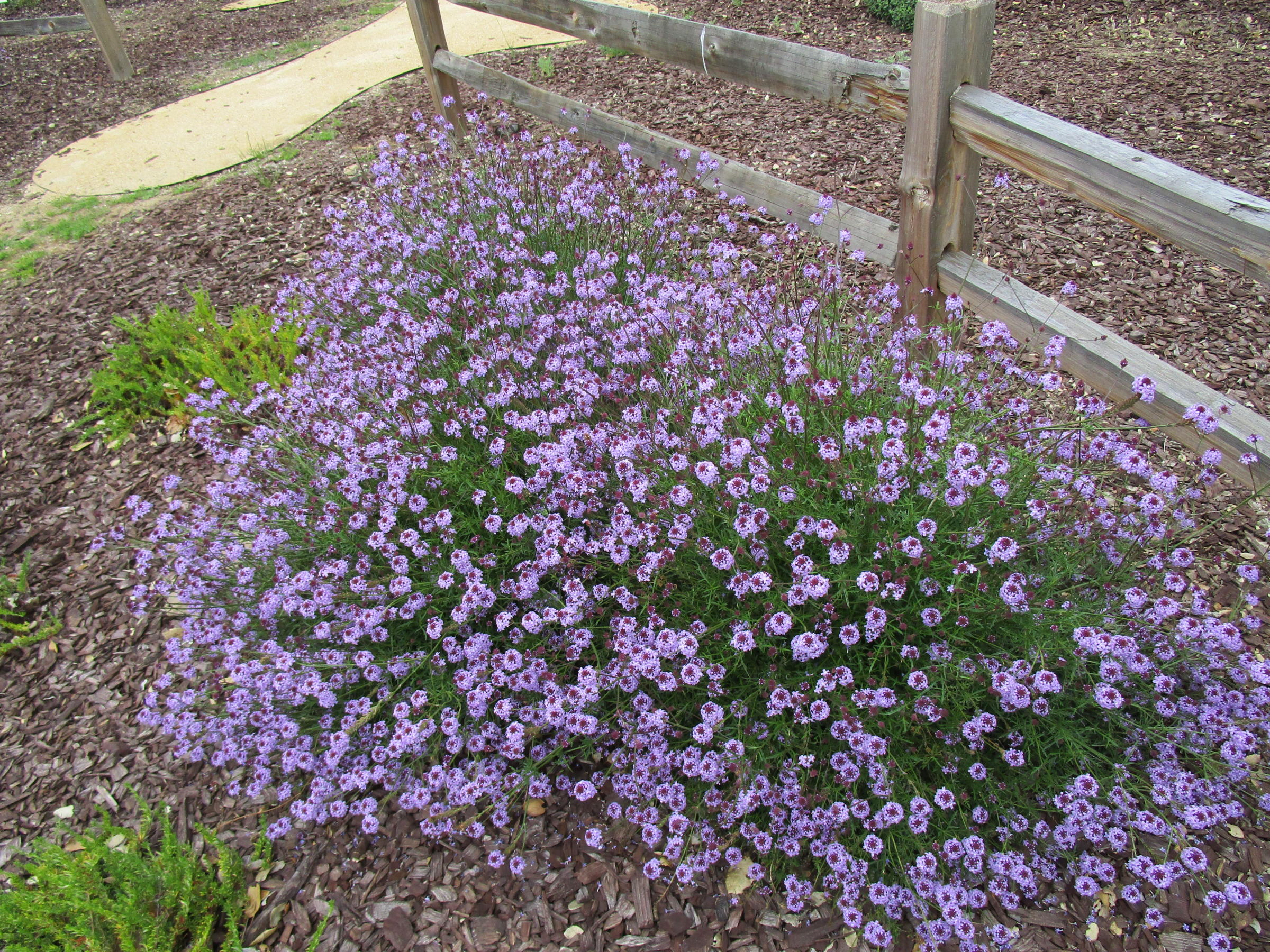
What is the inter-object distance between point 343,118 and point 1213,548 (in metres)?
8.31

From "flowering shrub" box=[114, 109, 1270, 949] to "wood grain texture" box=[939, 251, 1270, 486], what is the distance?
0.22 m

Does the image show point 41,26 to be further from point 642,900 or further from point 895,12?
point 642,900

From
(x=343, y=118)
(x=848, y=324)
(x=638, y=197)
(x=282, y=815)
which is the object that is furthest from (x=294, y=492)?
(x=343, y=118)

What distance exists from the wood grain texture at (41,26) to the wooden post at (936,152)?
1507cm

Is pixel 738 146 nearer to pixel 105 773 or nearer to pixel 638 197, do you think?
pixel 638 197

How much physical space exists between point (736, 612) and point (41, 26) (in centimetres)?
1655

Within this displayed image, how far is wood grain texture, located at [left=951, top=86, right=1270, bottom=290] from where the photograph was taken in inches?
90.7

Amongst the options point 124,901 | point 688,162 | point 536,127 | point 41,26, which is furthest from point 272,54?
point 124,901

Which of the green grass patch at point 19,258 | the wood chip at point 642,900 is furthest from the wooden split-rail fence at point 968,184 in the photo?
the green grass patch at point 19,258

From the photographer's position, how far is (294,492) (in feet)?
10.7

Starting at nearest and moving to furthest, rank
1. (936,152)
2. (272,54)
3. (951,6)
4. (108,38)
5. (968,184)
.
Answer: (951,6) → (936,152) → (968,184) → (108,38) → (272,54)

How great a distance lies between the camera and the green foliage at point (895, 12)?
8.16m

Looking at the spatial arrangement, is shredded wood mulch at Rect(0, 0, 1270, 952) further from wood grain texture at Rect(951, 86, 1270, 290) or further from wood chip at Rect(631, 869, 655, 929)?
wood grain texture at Rect(951, 86, 1270, 290)

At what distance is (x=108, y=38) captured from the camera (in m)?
10.3
